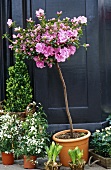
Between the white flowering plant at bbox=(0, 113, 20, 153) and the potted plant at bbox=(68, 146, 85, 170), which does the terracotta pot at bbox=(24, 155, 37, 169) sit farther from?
the potted plant at bbox=(68, 146, 85, 170)

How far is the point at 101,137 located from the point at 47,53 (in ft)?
5.43

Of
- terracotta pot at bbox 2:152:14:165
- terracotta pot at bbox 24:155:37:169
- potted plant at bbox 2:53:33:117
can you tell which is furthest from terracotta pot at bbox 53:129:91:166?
potted plant at bbox 2:53:33:117

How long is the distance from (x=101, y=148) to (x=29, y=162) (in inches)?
46.5

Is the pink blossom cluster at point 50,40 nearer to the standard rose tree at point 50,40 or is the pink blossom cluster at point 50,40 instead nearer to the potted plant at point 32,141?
the standard rose tree at point 50,40

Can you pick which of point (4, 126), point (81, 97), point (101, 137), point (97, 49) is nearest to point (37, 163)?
point (4, 126)

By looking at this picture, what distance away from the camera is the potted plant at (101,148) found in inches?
192

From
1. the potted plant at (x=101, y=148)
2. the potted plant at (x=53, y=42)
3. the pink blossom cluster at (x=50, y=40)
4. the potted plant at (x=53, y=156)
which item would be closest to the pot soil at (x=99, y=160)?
the potted plant at (x=101, y=148)

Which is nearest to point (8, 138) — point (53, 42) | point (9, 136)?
point (9, 136)

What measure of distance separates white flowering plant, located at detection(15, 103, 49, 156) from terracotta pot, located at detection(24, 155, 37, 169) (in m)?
0.06

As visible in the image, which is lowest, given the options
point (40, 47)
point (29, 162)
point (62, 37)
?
point (29, 162)

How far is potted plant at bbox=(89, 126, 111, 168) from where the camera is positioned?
4.89 m

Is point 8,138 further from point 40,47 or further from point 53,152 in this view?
point 40,47

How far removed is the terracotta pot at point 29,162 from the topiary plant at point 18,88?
1.07 meters

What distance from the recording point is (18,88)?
572cm
